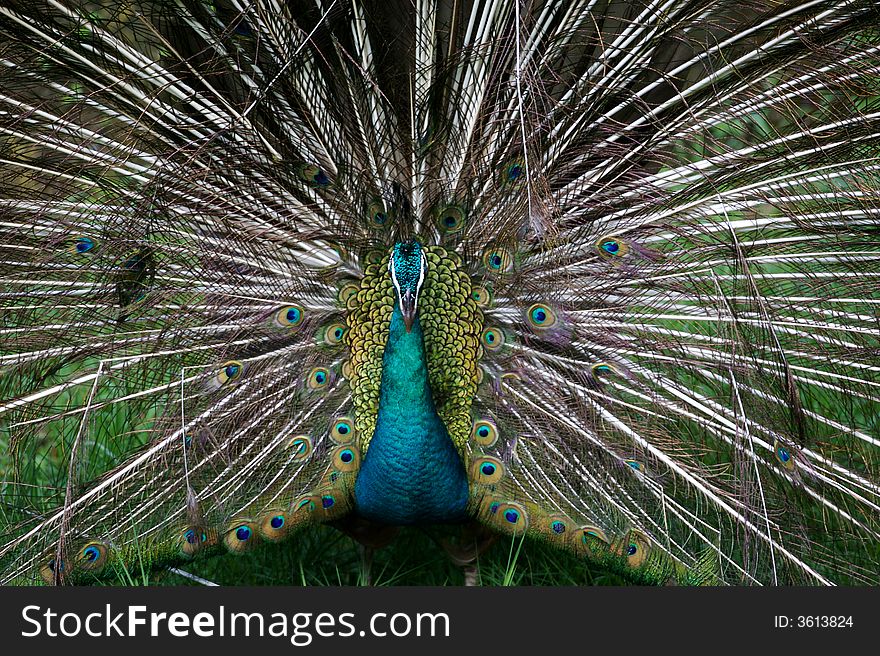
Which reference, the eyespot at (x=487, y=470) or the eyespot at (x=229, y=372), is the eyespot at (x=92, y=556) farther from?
the eyespot at (x=487, y=470)

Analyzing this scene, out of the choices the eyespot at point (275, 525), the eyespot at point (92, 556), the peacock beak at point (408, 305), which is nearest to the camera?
the peacock beak at point (408, 305)

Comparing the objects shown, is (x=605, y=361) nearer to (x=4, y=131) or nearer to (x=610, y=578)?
(x=610, y=578)

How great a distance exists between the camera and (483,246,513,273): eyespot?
10.7 ft

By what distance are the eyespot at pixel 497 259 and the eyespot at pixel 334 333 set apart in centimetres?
57

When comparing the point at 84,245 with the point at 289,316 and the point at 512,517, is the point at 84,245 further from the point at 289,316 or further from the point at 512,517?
the point at 512,517

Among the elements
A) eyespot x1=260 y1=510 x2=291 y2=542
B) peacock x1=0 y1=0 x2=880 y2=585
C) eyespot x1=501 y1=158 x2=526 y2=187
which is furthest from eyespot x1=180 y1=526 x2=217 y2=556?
eyespot x1=501 y1=158 x2=526 y2=187

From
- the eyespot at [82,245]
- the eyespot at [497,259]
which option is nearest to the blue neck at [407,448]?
the eyespot at [497,259]

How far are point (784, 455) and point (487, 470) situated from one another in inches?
40.5

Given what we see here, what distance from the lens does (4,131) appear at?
124 inches

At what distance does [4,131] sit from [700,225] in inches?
92.9

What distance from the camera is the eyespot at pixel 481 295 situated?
3.35m

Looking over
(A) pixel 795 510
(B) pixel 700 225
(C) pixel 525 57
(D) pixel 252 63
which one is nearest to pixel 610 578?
(A) pixel 795 510

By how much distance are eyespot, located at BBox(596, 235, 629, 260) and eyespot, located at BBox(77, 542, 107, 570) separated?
199 centimetres

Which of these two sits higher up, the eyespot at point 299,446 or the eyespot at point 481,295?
the eyespot at point 481,295
